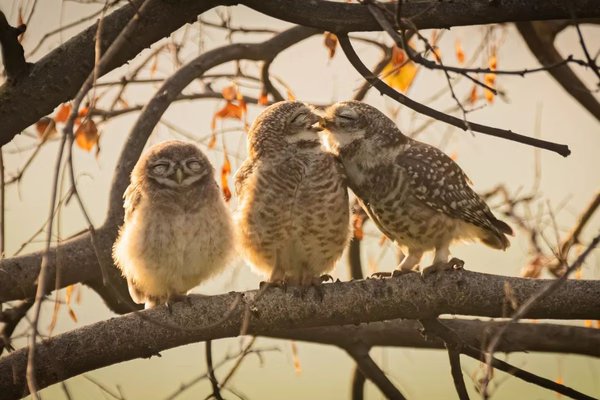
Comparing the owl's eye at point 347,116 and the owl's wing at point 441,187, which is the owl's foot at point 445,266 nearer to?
the owl's wing at point 441,187

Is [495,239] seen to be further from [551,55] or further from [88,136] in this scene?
[88,136]

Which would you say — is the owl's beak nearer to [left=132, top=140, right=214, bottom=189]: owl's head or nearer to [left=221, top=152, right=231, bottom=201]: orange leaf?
[left=132, top=140, right=214, bottom=189]: owl's head

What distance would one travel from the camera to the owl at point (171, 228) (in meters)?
3.49

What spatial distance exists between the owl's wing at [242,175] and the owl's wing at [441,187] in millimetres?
662

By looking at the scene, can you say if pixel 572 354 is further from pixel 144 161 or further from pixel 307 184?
pixel 144 161

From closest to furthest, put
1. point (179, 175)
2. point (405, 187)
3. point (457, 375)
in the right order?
point (457, 375)
point (179, 175)
point (405, 187)

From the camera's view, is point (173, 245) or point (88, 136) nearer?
point (173, 245)

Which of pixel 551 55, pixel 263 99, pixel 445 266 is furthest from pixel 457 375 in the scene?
pixel 551 55

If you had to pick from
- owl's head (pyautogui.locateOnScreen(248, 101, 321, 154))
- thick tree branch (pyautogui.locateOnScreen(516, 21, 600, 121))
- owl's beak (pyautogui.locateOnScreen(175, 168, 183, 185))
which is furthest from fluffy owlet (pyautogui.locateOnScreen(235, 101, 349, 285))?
thick tree branch (pyautogui.locateOnScreen(516, 21, 600, 121))

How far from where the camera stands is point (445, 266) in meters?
3.47

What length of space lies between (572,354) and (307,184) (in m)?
1.66

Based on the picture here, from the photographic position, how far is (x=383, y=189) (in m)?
3.79

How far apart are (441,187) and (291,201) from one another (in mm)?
709

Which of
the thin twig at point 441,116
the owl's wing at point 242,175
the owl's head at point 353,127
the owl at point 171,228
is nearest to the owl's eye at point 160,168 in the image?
the owl at point 171,228
